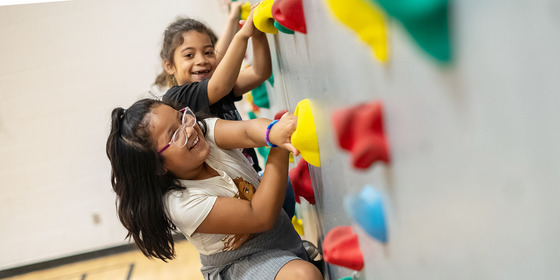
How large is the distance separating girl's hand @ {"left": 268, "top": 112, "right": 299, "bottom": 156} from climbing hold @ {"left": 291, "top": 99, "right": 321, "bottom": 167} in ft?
0.06

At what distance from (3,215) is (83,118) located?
2.30 ft

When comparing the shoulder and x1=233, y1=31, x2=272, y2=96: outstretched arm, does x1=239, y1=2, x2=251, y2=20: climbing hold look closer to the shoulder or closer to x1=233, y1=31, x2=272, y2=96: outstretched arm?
x1=233, y1=31, x2=272, y2=96: outstretched arm

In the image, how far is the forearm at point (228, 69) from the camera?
0.87 meters

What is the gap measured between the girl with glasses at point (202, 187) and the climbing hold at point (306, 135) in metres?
0.13

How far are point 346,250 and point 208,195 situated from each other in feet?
1.33

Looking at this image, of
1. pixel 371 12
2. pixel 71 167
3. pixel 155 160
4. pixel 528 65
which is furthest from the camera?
pixel 71 167

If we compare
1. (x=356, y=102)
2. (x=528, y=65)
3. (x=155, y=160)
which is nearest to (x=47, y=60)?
(x=155, y=160)

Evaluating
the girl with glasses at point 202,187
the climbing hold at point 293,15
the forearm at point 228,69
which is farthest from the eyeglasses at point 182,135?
the climbing hold at point 293,15

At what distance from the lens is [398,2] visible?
24 cm

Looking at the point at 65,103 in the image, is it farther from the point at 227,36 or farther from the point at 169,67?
the point at 227,36

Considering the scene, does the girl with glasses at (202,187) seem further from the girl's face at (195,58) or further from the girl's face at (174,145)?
the girl's face at (195,58)

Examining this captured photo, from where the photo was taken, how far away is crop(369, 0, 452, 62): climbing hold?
9.1 inches

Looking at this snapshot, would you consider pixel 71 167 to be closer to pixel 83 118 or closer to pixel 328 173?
pixel 83 118

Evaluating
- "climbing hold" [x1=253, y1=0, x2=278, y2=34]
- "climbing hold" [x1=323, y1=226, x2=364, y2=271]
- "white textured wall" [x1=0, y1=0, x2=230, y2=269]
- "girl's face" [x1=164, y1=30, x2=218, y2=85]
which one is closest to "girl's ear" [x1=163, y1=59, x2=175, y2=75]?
"girl's face" [x1=164, y1=30, x2=218, y2=85]
